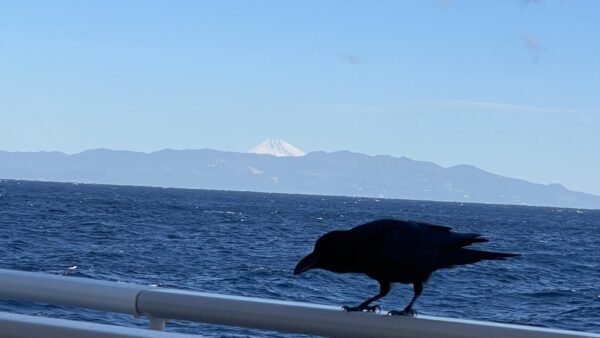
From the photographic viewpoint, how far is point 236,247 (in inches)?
Result: 1763

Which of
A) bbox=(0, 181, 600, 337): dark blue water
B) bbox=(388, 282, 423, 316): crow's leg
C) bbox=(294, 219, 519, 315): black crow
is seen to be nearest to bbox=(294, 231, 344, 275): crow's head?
bbox=(294, 219, 519, 315): black crow

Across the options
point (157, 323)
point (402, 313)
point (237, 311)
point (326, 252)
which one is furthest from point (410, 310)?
point (157, 323)

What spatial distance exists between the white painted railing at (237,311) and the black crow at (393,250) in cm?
33

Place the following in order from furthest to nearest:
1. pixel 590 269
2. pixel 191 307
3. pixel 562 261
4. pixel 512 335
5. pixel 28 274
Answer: pixel 562 261
pixel 590 269
pixel 28 274
pixel 191 307
pixel 512 335

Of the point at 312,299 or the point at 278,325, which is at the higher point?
the point at 278,325

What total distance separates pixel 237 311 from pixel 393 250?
594mm

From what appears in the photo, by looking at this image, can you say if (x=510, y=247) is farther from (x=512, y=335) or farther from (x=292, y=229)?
(x=512, y=335)

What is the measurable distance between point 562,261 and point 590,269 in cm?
379

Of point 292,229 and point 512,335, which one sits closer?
point 512,335

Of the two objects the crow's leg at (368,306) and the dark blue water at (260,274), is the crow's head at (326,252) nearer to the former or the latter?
the crow's leg at (368,306)

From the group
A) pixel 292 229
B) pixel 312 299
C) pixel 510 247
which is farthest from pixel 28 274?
pixel 292 229

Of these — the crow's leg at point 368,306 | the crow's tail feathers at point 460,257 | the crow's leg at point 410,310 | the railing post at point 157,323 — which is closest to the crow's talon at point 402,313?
the crow's leg at point 410,310

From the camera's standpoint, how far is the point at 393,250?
11.8 feet

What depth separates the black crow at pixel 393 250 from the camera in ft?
11.7
